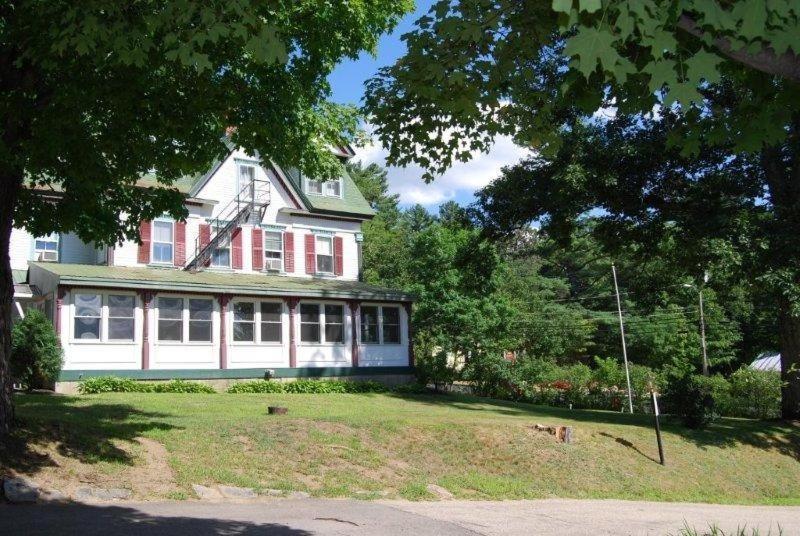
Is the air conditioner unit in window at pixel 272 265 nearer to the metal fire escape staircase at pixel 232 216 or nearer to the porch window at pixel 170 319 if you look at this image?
the metal fire escape staircase at pixel 232 216

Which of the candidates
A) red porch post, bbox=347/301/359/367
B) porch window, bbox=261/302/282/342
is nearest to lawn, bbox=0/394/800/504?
porch window, bbox=261/302/282/342

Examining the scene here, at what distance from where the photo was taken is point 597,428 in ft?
66.6

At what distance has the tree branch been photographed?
15.3ft

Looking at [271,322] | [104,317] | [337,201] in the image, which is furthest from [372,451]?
[337,201]

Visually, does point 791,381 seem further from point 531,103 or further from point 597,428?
point 531,103

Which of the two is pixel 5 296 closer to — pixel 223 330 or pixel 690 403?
pixel 223 330

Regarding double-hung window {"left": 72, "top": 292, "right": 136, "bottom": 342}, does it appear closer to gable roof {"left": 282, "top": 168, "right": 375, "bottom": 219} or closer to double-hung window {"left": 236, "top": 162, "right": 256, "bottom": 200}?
double-hung window {"left": 236, "top": 162, "right": 256, "bottom": 200}

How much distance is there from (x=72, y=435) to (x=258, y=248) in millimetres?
19345

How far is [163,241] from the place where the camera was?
28969 mm

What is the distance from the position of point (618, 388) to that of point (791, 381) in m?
17.4

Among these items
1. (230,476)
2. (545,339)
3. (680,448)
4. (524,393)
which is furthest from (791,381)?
(545,339)

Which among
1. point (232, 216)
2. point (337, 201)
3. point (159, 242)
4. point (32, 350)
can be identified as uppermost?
point (337, 201)

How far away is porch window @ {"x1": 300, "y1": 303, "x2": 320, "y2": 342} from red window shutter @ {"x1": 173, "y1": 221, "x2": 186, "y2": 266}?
5094 millimetres

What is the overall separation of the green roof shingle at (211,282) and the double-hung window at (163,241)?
0.65m
